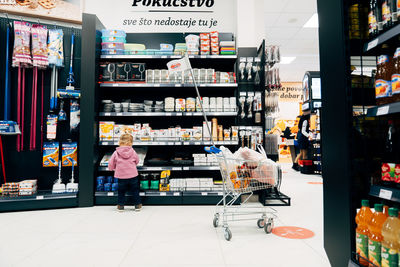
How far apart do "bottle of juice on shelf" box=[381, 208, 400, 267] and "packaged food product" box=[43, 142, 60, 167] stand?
4.22 metres

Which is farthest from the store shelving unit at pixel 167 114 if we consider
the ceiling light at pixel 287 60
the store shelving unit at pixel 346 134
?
the ceiling light at pixel 287 60

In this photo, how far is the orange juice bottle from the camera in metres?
1.40

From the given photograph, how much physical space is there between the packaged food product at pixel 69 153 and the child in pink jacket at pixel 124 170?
753 mm

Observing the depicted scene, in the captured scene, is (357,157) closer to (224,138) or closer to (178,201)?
(224,138)

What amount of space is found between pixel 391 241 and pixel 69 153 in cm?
413

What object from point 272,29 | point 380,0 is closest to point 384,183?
point 380,0

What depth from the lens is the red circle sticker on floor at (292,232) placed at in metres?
2.62

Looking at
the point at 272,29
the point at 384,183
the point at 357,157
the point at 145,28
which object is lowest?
the point at 384,183

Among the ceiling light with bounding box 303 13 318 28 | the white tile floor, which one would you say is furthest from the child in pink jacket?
the ceiling light with bounding box 303 13 318 28

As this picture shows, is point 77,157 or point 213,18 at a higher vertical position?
point 213,18

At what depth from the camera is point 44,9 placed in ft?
15.1

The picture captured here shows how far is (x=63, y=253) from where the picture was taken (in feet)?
7.26

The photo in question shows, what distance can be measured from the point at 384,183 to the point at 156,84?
134 inches

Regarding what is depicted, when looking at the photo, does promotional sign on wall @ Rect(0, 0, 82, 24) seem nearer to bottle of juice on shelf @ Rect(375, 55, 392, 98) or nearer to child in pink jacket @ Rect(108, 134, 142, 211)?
child in pink jacket @ Rect(108, 134, 142, 211)
